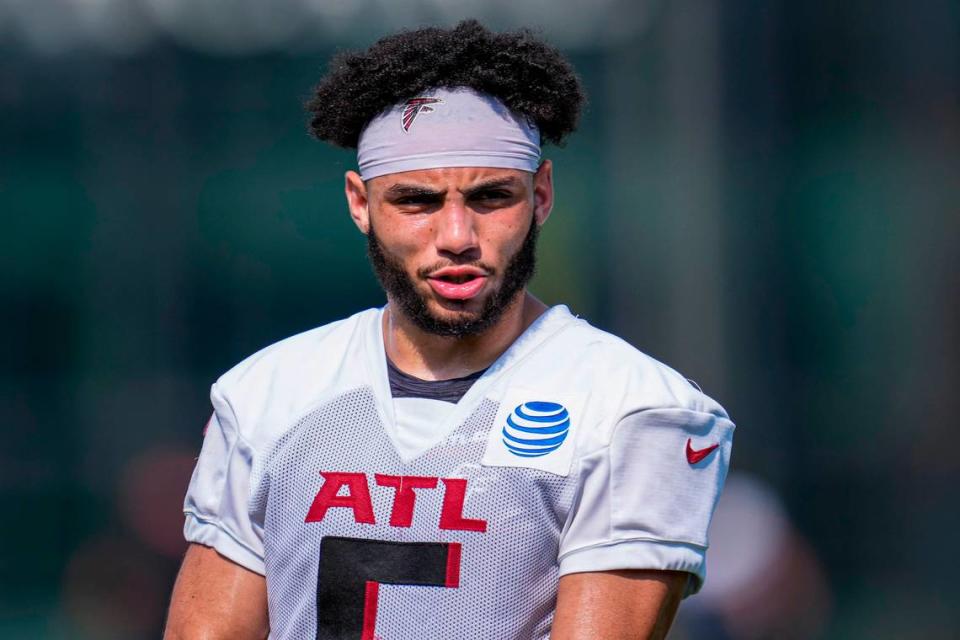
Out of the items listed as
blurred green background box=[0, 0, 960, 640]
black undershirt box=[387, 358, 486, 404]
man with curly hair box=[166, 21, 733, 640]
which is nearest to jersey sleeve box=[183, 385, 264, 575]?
man with curly hair box=[166, 21, 733, 640]

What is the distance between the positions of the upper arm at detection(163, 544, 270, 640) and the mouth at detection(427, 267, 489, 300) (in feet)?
2.11

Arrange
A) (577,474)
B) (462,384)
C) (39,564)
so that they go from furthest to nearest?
(39,564) < (462,384) < (577,474)

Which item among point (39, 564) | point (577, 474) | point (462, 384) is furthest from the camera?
point (39, 564)

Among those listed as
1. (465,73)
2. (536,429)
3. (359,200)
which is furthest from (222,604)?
(465,73)

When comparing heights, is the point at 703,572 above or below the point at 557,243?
below

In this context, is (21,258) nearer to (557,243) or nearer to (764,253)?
(557,243)

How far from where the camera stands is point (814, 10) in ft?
20.9

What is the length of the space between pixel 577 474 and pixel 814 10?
14.6 ft

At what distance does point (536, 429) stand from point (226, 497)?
619mm

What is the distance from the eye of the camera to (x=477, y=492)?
8.09 feet

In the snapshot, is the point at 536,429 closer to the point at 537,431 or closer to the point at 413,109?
the point at 537,431

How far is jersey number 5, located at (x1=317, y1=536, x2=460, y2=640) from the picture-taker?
96.7 inches

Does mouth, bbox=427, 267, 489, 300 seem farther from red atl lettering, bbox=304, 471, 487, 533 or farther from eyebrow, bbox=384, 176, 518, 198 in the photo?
red atl lettering, bbox=304, 471, 487, 533

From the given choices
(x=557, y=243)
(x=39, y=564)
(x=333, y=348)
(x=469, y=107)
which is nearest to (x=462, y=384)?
(x=333, y=348)
